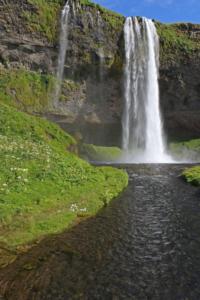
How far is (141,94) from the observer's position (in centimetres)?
6819

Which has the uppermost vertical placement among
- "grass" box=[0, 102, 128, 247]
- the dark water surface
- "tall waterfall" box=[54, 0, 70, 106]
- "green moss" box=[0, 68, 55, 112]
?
"tall waterfall" box=[54, 0, 70, 106]

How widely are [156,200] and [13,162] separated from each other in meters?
10.7

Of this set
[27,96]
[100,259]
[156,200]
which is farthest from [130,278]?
[27,96]

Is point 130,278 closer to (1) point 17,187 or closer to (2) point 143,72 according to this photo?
(1) point 17,187

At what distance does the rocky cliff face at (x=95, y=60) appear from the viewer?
60.5 m

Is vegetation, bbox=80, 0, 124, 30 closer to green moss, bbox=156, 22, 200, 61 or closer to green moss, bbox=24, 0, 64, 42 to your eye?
green moss, bbox=24, 0, 64, 42

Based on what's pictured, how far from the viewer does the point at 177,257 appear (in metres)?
14.7

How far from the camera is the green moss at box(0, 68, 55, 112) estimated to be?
5894 cm

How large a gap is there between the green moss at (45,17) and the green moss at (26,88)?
7.64 m

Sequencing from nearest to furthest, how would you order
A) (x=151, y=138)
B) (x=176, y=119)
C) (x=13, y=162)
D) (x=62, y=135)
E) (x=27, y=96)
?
(x=13, y=162), (x=62, y=135), (x=27, y=96), (x=151, y=138), (x=176, y=119)

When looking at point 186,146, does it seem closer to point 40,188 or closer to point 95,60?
point 95,60

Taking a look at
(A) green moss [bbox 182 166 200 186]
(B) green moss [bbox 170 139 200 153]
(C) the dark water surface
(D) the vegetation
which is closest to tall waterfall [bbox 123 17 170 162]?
(D) the vegetation

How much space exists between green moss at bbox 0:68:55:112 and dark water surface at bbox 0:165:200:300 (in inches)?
1604

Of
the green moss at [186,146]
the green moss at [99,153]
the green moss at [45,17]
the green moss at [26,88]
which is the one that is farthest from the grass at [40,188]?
the green moss at [186,146]
